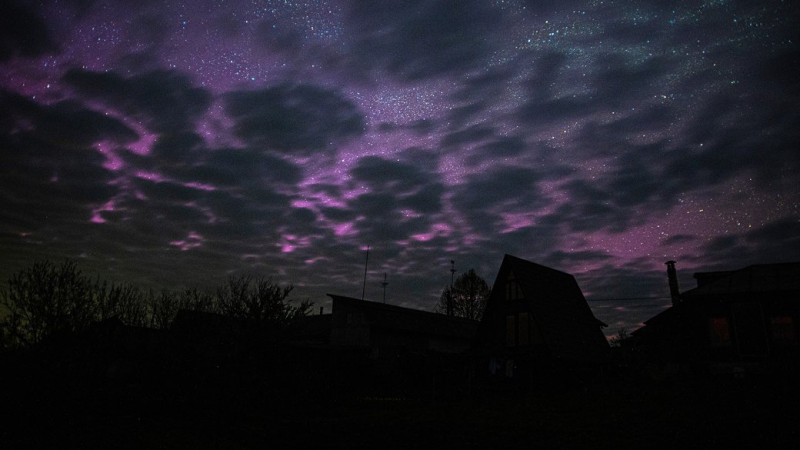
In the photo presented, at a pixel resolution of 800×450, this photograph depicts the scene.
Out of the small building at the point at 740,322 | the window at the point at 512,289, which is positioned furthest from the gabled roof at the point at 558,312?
the small building at the point at 740,322

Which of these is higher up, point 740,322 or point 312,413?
point 740,322

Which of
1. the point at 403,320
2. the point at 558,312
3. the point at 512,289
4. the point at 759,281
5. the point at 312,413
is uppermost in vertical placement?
the point at 512,289

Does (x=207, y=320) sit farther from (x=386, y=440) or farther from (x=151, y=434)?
(x=386, y=440)

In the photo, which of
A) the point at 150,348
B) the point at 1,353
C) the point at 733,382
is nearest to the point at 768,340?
the point at 733,382

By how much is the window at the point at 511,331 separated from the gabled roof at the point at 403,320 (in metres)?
10.7

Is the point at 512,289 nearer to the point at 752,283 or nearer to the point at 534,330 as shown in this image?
the point at 534,330

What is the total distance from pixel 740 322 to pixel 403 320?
24.8 m

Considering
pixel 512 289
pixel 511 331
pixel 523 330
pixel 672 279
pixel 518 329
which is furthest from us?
pixel 672 279

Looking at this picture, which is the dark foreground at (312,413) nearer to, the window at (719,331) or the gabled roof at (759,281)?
the window at (719,331)

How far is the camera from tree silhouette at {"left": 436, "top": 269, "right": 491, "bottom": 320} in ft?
200

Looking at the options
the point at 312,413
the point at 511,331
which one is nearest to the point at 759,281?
the point at 511,331

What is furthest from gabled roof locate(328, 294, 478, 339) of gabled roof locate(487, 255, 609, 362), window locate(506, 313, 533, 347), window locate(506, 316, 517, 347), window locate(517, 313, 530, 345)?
window locate(517, 313, 530, 345)

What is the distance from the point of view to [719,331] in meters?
25.1

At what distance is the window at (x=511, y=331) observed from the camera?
31106 mm
